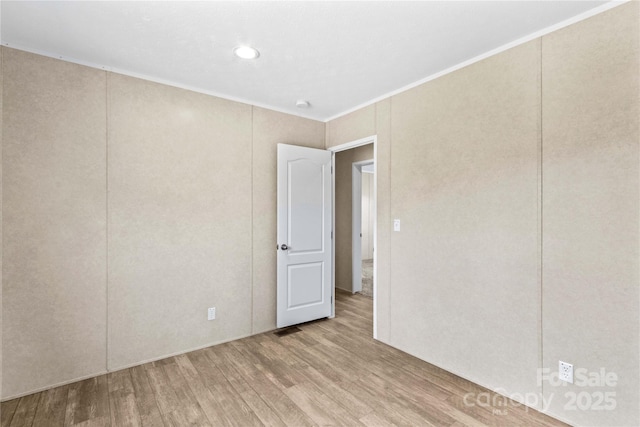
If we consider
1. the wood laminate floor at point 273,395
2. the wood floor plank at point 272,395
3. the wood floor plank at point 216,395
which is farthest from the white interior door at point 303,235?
the wood floor plank at point 216,395

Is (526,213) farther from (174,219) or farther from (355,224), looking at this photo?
(355,224)

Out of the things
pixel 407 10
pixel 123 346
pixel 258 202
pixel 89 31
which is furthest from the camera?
pixel 258 202

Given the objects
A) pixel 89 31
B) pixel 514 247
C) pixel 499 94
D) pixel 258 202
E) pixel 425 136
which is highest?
pixel 89 31

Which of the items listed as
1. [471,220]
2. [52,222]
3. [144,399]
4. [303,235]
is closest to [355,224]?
[303,235]

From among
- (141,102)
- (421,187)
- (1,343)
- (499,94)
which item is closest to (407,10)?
(499,94)

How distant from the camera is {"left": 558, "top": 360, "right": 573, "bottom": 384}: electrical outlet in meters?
1.93

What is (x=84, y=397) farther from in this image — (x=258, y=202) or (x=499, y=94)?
(x=499, y=94)

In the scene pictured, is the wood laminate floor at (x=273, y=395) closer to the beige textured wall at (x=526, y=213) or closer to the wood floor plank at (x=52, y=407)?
the wood floor plank at (x=52, y=407)

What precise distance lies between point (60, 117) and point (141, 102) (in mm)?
605

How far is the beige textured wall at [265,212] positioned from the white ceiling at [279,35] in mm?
676

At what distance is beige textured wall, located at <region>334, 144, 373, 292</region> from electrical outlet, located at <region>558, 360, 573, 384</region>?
3297 millimetres

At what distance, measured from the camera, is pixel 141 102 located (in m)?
2.73

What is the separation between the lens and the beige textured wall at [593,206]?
1726mm

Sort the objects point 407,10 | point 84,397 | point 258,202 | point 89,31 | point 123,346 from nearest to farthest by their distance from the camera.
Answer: point 407,10, point 89,31, point 84,397, point 123,346, point 258,202
